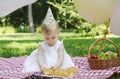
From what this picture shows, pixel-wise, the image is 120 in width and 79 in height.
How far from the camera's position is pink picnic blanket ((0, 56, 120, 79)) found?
2682 mm

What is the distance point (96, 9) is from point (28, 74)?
2.36 ft

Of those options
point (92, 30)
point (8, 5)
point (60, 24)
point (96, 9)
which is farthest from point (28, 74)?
point (60, 24)

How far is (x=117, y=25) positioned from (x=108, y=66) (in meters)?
0.34

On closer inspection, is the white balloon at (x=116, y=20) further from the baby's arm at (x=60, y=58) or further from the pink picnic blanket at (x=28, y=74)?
the baby's arm at (x=60, y=58)

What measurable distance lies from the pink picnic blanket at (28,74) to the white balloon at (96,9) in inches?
16.2

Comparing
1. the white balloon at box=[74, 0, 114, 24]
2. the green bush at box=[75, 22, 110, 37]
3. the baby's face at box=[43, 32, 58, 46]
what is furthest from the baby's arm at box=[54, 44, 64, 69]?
the green bush at box=[75, 22, 110, 37]

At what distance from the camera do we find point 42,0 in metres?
13.3

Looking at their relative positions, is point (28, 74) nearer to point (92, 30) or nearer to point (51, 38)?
point (51, 38)

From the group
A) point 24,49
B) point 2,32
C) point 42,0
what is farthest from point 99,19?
point 42,0

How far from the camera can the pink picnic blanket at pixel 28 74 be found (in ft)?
8.80

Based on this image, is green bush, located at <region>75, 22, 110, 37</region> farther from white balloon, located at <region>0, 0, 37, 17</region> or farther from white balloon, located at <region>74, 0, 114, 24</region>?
white balloon, located at <region>0, 0, 37, 17</region>

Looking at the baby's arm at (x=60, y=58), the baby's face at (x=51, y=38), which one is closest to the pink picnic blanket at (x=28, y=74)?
the baby's arm at (x=60, y=58)

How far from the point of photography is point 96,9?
9.41 ft

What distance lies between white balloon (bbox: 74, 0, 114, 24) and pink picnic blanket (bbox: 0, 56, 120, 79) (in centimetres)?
41
